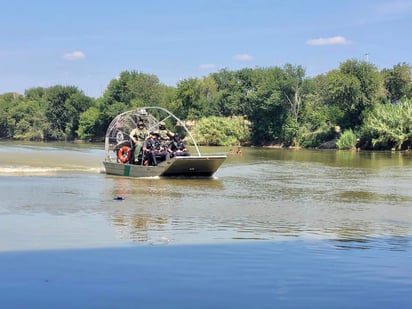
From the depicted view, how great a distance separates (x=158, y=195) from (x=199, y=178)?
651 centimetres

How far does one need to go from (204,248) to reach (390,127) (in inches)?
2115

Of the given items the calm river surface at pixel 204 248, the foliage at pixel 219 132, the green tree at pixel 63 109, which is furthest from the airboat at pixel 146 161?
the green tree at pixel 63 109

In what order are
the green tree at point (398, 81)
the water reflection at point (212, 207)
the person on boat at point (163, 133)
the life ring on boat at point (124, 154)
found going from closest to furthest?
the water reflection at point (212, 207)
the person on boat at point (163, 133)
the life ring on boat at point (124, 154)
the green tree at point (398, 81)

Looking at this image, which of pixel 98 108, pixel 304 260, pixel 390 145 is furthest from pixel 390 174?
pixel 98 108

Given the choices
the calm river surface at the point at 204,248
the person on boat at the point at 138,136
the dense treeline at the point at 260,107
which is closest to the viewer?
the calm river surface at the point at 204,248

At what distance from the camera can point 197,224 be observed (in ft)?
41.7

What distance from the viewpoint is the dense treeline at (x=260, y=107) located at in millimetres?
66125

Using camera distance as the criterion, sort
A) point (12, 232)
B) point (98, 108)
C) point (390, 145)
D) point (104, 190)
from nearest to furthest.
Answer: point (12, 232) < point (104, 190) < point (390, 145) < point (98, 108)

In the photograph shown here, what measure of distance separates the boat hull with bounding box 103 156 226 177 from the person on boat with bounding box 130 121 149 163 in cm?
68

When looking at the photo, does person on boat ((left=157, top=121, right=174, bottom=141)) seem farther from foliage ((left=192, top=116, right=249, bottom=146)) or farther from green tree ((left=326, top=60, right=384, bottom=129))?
foliage ((left=192, top=116, right=249, bottom=146))

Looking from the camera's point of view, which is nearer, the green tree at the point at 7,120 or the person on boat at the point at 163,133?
the person on boat at the point at 163,133

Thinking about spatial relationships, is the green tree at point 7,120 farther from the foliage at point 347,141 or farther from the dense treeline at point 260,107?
the foliage at point 347,141

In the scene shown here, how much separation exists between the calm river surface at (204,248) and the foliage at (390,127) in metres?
41.2

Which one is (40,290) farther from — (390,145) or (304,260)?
(390,145)
